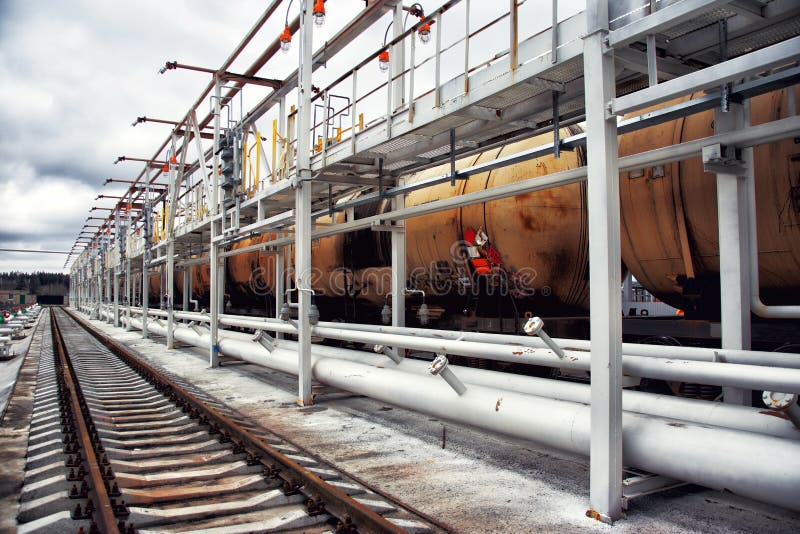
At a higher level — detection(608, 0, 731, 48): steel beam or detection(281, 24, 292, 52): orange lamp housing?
detection(281, 24, 292, 52): orange lamp housing

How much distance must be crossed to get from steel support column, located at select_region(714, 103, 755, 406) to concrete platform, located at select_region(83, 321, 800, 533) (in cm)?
118

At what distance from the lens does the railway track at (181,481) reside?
374cm

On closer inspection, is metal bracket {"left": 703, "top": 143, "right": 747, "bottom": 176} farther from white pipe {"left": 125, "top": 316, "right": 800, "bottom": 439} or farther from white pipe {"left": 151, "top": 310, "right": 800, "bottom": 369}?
white pipe {"left": 125, "top": 316, "right": 800, "bottom": 439}

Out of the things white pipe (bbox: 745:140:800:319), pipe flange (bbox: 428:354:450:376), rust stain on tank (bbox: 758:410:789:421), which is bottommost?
rust stain on tank (bbox: 758:410:789:421)

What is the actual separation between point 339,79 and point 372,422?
422 centimetres

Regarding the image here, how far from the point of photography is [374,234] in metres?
9.46

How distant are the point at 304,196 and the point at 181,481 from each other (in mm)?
4055

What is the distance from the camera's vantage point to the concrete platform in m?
3.73

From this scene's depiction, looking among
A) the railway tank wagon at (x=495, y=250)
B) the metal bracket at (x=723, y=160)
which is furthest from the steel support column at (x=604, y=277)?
the railway tank wagon at (x=495, y=250)

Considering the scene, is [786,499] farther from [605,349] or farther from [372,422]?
[372,422]

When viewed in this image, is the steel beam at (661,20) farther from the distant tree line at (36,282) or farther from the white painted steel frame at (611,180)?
the distant tree line at (36,282)

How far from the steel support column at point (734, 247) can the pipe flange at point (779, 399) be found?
23.8 inches

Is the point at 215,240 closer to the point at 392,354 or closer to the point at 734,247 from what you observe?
the point at 392,354

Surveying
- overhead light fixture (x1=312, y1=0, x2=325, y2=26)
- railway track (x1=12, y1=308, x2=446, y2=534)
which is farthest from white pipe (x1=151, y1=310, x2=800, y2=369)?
overhead light fixture (x1=312, y1=0, x2=325, y2=26)
